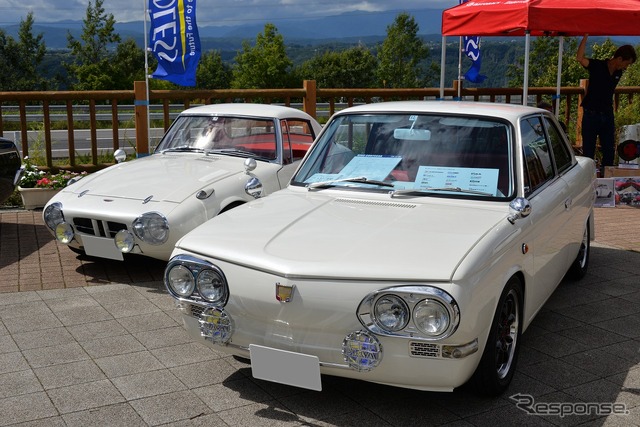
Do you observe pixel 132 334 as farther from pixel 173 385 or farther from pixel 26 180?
pixel 26 180

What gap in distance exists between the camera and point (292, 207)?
14.6 ft

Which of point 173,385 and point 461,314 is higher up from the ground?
point 461,314

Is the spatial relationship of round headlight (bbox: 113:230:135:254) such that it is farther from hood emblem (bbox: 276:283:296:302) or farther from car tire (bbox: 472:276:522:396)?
car tire (bbox: 472:276:522:396)

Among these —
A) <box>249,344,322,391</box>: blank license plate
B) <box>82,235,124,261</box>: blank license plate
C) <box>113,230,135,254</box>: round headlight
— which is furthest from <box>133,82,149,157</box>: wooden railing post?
<box>249,344,322,391</box>: blank license plate

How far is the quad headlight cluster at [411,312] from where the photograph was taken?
3266mm

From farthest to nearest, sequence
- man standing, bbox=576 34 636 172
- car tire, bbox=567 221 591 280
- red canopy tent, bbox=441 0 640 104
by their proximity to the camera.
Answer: man standing, bbox=576 34 636 172
red canopy tent, bbox=441 0 640 104
car tire, bbox=567 221 591 280

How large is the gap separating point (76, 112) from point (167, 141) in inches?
1678

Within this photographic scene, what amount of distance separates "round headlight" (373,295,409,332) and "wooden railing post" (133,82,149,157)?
303 inches

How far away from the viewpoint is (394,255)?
3.55 meters

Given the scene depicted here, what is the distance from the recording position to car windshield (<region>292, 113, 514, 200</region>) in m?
4.49

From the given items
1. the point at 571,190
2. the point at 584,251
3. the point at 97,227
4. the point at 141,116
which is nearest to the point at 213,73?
the point at 141,116

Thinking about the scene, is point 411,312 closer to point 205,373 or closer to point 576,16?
point 205,373

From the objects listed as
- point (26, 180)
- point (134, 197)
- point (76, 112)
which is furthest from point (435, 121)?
point (76, 112)

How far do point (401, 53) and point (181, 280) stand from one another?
2657 inches
